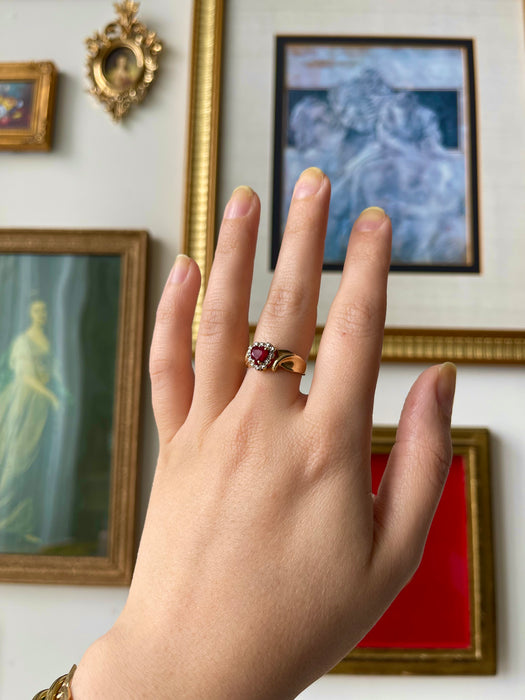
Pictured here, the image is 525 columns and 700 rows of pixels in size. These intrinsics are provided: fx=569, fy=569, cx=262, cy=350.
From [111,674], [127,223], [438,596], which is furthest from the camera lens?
[127,223]

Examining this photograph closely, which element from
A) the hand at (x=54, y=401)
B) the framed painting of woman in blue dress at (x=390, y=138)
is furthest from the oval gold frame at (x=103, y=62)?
the hand at (x=54, y=401)

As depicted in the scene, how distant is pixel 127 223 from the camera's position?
39.6 inches

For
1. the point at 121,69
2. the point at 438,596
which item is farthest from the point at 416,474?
the point at 121,69

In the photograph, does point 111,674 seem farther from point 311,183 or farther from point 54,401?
point 54,401

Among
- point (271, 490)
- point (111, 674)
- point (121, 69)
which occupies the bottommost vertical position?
point (111, 674)

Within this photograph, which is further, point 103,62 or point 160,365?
point 103,62

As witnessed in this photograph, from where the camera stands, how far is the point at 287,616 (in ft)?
1.14

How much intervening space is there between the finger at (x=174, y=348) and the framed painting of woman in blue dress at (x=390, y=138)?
533 millimetres

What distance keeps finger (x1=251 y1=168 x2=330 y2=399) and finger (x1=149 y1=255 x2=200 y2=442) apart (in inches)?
2.5

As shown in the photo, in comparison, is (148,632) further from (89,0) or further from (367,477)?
(89,0)

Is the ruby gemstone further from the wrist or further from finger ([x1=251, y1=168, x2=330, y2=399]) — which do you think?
the wrist

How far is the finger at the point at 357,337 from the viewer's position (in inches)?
14.8

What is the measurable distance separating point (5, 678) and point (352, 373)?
0.89 m

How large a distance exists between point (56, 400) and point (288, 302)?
668 mm
